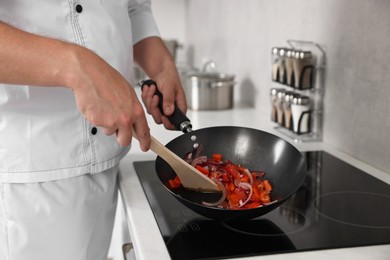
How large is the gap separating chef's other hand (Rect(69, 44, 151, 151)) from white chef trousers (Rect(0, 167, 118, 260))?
0.76 feet

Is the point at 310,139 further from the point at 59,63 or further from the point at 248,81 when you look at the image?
the point at 59,63

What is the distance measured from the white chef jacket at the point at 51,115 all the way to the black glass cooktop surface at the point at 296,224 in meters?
0.16

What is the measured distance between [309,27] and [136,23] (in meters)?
0.48

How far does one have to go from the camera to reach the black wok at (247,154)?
35.7 inches

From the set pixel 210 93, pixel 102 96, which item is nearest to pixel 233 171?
pixel 102 96

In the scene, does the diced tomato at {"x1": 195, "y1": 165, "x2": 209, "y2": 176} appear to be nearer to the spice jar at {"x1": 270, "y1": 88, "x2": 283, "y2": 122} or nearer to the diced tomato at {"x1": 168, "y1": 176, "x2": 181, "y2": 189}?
the diced tomato at {"x1": 168, "y1": 176, "x2": 181, "y2": 189}

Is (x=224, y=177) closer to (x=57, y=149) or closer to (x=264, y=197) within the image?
(x=264, y=197)

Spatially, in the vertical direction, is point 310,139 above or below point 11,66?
below

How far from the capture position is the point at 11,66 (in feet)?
2.48

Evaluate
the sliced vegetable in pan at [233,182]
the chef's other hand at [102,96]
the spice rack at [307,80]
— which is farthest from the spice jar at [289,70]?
the chef's other hand at [102,96]

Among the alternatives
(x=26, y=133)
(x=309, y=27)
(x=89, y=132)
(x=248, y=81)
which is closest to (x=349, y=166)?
(x=309, y=27)

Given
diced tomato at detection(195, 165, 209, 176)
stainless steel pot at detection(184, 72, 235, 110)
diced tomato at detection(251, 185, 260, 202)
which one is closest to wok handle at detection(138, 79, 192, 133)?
diced tomato at detection(195, 165, 209, 176)

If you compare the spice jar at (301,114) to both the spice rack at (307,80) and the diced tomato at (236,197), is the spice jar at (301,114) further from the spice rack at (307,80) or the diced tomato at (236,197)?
the diced tomato at (236,197)

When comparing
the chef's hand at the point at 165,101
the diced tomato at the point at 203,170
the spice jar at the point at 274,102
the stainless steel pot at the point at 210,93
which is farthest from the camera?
the stainless steel pot at the point at 210,93
